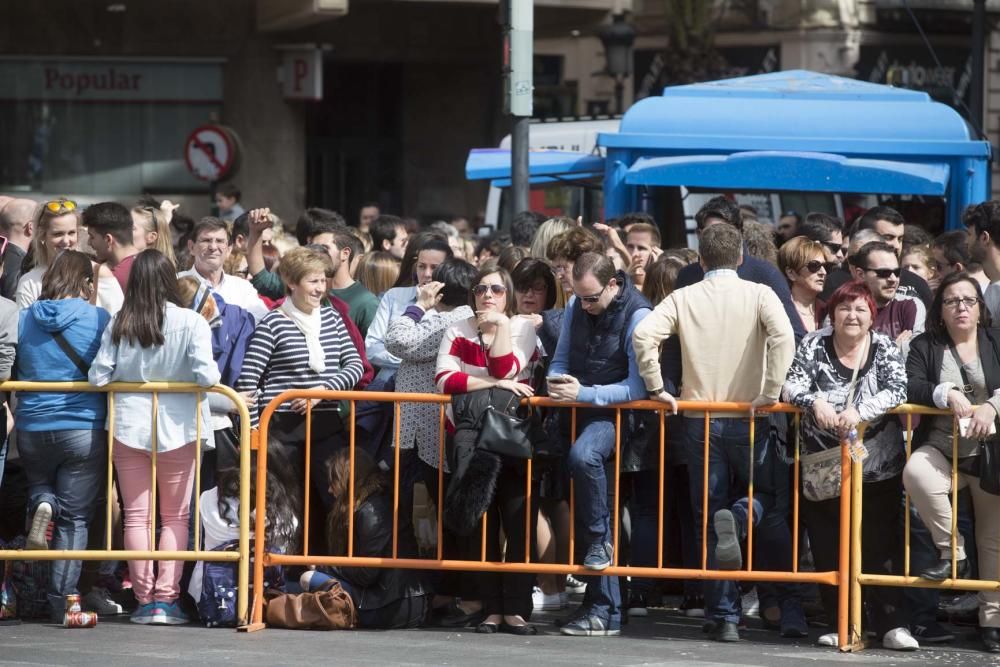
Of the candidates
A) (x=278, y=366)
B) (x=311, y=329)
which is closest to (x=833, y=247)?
(x=311, y=329)

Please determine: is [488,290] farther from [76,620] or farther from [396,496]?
[76,620]

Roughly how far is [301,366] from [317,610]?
4.15 feet

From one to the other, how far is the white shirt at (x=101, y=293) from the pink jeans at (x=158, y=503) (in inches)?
39.4

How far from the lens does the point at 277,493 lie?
8.62 m

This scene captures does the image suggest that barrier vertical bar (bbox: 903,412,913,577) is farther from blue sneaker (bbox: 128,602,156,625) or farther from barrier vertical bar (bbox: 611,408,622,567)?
blue sneaker (bbox: 128,602,156,625)

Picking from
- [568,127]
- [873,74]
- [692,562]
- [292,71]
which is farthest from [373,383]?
[873,74]

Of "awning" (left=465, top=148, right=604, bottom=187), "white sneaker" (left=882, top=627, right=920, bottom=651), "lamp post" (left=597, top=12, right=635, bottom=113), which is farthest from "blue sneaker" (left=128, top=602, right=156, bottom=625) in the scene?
"lamp post" (left=597, top=12, right=635, bottom=113)

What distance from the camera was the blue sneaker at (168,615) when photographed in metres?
8.61

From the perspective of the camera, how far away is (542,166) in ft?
58.4

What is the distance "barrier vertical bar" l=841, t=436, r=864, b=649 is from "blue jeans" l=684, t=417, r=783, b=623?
405 millimetres

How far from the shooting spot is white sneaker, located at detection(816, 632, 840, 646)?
27.2 ft

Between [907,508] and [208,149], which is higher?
[208,149]

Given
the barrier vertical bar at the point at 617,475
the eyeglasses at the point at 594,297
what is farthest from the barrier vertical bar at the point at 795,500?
the eyeglasses at the point at 594,297

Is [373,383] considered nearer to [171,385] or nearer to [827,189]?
[171,385]
